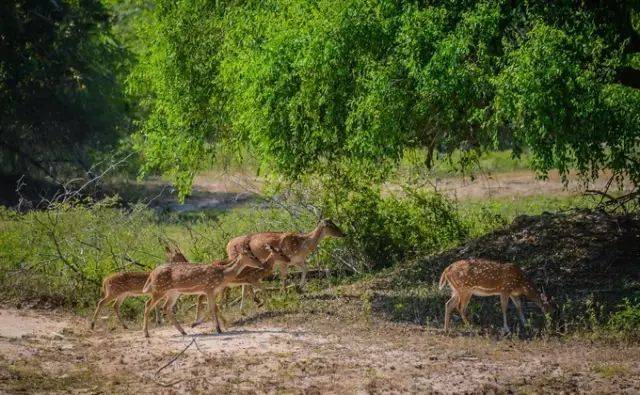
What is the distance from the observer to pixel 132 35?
3878 centimetres

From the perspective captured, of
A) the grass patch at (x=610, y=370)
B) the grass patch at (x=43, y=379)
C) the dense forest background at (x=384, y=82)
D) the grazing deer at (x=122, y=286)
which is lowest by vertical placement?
the grass patch at (x=43, y=379)

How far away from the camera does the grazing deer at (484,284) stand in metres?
14.7

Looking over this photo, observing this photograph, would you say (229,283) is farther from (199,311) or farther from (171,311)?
(171,311)

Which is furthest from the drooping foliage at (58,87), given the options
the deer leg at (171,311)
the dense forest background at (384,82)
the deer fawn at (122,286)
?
the deer leg at (171,311)

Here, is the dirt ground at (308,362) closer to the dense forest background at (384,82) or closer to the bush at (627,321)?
the bush at (627,321)

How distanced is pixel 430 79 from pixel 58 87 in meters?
17.3

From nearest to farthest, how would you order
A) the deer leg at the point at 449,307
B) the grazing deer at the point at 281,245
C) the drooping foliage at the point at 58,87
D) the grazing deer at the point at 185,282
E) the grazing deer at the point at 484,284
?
the deer leg at the point at 449,307 → the grazing deer at the point at 484,284 → the grazing deer at the point at 185,282 → the grazing deer at the point at 281,245 → the drooping foliage at the point at 58,87

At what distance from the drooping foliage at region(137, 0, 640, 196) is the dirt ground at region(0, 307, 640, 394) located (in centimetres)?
256

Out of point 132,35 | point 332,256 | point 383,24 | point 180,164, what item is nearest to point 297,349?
point 383,24

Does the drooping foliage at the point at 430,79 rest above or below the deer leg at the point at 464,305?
above

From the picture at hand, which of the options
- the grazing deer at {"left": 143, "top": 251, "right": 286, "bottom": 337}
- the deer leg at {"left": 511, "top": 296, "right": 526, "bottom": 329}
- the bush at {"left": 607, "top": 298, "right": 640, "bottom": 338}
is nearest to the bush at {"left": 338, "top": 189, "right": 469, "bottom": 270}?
the deer leg at {"left": 511, "top": 296, "right": 526, "bottom": 329}

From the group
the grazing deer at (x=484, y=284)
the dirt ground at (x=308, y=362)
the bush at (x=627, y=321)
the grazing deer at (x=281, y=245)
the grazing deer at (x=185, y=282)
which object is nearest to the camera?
the dirt ground at (x=308, y=362)

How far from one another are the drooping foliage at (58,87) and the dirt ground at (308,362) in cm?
1306

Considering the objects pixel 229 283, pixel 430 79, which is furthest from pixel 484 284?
pixel 229 283
